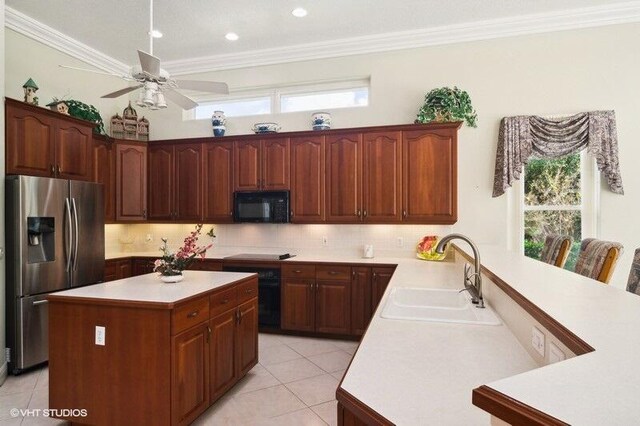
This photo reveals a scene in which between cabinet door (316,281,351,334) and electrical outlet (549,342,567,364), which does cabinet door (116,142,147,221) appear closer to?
cabinet door (316,281,351,334)

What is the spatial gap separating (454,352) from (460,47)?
154 inches

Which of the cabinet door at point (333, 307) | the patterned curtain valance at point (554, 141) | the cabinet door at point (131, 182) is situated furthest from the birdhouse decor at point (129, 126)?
the patterned curtain valance at point (554, 141)

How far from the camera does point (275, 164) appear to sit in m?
4.46

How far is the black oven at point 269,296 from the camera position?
4168mm

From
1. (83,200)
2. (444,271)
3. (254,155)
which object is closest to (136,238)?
(83,200)

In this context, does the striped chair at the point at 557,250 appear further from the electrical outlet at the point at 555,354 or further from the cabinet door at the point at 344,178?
the electrical outlet at the point at 555,354

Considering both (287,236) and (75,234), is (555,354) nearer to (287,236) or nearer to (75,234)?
(287,236)

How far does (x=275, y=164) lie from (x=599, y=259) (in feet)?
10.8

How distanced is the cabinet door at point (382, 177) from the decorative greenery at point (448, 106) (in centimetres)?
44

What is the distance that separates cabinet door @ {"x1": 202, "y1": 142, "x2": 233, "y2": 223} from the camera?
15.2 feet

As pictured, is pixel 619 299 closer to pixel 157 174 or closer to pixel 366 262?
pixel 366 262

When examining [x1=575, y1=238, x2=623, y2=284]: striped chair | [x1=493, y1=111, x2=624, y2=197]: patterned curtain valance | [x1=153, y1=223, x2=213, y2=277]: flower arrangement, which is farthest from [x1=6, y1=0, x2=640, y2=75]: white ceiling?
[x1=575, y1=238, x2=623, y2=284]: striped chair

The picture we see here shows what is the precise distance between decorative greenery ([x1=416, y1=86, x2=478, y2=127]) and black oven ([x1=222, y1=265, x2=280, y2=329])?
248cm

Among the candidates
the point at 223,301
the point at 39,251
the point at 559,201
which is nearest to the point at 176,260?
the point at 223,301
